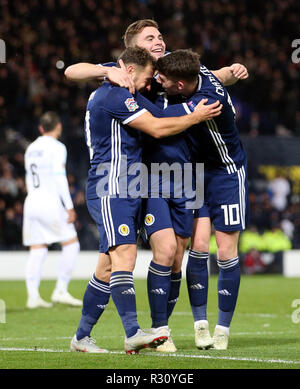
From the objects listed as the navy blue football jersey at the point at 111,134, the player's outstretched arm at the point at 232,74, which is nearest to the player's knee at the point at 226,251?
the navy blue football jersey at the point at 111,134

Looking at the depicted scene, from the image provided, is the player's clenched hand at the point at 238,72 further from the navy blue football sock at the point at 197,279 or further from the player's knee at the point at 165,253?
the player's knee at the point at 165,253

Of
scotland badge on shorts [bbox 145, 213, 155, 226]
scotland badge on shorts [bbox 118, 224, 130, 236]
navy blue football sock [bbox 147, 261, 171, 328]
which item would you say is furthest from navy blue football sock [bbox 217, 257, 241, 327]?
scotland badge on shorts [bbox 118, 224, 130, 236]

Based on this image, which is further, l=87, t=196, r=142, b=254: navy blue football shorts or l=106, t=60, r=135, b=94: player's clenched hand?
l=106, t=60, r=135, b=94: player's clenched hand

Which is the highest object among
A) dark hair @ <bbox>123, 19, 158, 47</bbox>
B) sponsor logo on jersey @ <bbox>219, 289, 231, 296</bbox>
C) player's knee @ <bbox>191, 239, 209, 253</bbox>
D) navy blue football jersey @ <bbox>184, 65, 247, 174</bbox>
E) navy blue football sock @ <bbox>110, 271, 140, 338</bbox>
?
dark hair @ <bbox>123, 19, 158, 47</bbox>

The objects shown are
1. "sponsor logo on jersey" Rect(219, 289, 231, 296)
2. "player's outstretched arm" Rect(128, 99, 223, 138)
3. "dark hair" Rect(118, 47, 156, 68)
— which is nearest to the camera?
"player's outstretched arm" Rect(128, 99, 223, 138)

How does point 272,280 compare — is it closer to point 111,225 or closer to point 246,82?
point 246,82

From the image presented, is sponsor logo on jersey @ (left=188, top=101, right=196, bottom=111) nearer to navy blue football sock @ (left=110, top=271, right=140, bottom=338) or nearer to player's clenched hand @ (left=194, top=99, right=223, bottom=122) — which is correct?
player's clenched hand @ (left=194, top=99, right=223, bottom=122)

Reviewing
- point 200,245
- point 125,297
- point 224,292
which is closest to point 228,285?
point 224,292

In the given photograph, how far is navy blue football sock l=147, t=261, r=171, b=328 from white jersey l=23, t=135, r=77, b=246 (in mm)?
4852

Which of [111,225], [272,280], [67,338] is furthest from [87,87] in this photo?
[111,225]

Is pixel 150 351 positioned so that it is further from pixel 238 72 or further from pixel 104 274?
pixel 238 72

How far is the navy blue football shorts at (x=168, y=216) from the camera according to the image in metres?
5.93

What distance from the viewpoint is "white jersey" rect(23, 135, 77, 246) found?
1087 centimetres

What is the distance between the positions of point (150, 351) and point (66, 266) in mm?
5126
